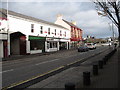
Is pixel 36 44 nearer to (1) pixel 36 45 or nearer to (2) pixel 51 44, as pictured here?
(1) pixel 36 45

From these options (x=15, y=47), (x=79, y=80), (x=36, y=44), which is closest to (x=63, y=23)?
(x=36, y=44)

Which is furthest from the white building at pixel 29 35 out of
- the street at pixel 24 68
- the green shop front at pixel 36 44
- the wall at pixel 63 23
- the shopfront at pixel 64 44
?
the wall at pixel 63 23

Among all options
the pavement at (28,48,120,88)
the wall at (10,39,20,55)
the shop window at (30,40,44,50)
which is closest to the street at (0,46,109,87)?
the pavement at (28,48,120,88)

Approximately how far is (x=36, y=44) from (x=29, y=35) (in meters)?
3.93

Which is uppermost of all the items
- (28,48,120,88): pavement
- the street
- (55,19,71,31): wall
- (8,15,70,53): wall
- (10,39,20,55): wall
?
(55,19,71,31): wall

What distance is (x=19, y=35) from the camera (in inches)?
915

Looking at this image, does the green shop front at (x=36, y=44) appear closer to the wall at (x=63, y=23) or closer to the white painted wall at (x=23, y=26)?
the white painted wall at (x=23, y=26)

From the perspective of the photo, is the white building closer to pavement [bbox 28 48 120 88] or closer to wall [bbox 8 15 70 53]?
wall [bbox 8 15 70 53]

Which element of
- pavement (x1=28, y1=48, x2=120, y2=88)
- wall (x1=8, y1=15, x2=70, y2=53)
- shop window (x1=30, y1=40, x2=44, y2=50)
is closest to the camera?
pavement (x1=28, y1=48, x2=120, y2=88)

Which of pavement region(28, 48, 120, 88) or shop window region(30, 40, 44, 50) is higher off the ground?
shop window region(30, 40, 44, 50)

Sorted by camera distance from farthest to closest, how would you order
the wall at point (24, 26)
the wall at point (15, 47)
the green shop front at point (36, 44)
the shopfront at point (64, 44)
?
1. the shopfront at point (64, 44)
2. the green shop front at point (36, 44)
3. the wall at point (15, 47)
4. the wall at point (24, 26)

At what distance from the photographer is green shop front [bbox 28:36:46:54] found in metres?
27.2

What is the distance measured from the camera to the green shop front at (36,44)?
27234 millimetres

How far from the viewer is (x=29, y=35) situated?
85.8 feet
